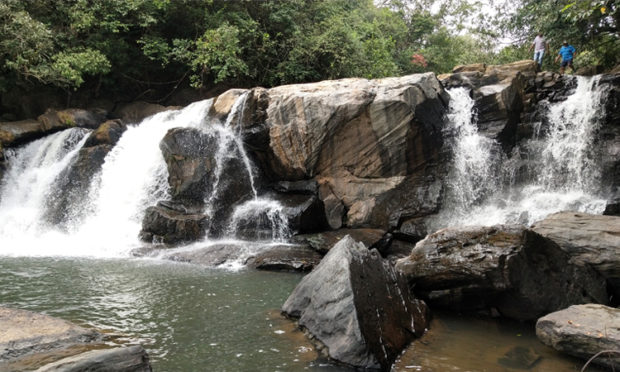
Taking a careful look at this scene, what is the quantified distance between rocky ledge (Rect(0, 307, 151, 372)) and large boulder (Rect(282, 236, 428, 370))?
83.9 inches

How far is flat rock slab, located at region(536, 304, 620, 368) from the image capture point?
4.80 metres

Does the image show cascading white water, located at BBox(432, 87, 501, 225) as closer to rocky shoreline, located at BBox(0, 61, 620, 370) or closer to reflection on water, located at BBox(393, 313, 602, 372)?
rocky shoreline, located at BBox(0, 61, 620, 370)

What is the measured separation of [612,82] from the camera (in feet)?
39.2

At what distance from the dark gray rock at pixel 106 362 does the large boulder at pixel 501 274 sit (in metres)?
4.33

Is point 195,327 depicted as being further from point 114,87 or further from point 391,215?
point 114,87

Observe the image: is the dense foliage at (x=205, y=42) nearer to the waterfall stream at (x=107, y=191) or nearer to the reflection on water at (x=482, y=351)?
the waterfall stream at (x=107, y=191)

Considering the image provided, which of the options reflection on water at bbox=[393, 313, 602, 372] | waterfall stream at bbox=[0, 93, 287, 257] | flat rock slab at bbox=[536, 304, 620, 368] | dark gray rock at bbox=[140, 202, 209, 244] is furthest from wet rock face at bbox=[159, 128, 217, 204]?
flat rock slab at bbox=[536, 304, 620, 368]

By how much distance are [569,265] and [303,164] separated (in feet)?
25.8

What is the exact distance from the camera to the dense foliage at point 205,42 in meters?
16.0

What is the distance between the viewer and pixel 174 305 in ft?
22.4

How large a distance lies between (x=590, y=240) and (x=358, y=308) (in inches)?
176

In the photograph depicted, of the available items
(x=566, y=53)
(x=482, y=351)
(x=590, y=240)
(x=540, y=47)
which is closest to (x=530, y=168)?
(x=566, y=53)

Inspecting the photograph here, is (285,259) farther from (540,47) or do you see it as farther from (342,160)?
(540,47)

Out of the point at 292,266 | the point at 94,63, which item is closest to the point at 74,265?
the point at 292,266
